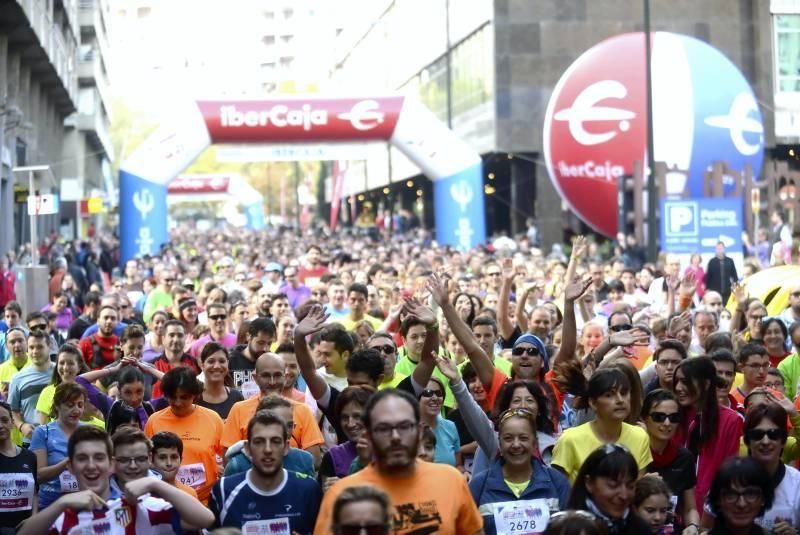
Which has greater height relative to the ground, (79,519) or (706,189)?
(706,189)

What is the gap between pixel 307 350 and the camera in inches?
342

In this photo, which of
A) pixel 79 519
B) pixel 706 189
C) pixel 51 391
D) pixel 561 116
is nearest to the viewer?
pixel 79 519

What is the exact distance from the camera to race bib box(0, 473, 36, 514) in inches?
322

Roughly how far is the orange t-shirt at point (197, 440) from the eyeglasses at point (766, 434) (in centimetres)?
296

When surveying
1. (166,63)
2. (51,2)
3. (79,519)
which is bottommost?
(79,519)

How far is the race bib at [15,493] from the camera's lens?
8.17 meters

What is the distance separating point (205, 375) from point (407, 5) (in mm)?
54593

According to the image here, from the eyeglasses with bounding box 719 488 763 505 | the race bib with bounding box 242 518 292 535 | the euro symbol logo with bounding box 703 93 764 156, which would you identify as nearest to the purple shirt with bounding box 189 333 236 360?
the race bib with bounding box 242 518 292 535

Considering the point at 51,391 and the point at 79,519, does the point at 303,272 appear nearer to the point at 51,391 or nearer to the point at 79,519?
the point at 51,391

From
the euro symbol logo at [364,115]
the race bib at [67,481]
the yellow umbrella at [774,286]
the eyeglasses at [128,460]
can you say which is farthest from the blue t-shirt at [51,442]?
the euro symbol logo at [364,115]

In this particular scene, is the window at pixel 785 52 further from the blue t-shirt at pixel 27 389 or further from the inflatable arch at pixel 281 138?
the blue t-shirt at pixel 27 389

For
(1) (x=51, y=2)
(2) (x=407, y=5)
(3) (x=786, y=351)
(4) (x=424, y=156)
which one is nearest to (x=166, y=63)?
(2) (x=407, y=5)

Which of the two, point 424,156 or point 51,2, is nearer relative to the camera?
point 424,156

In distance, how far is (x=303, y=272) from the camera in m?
23.0
